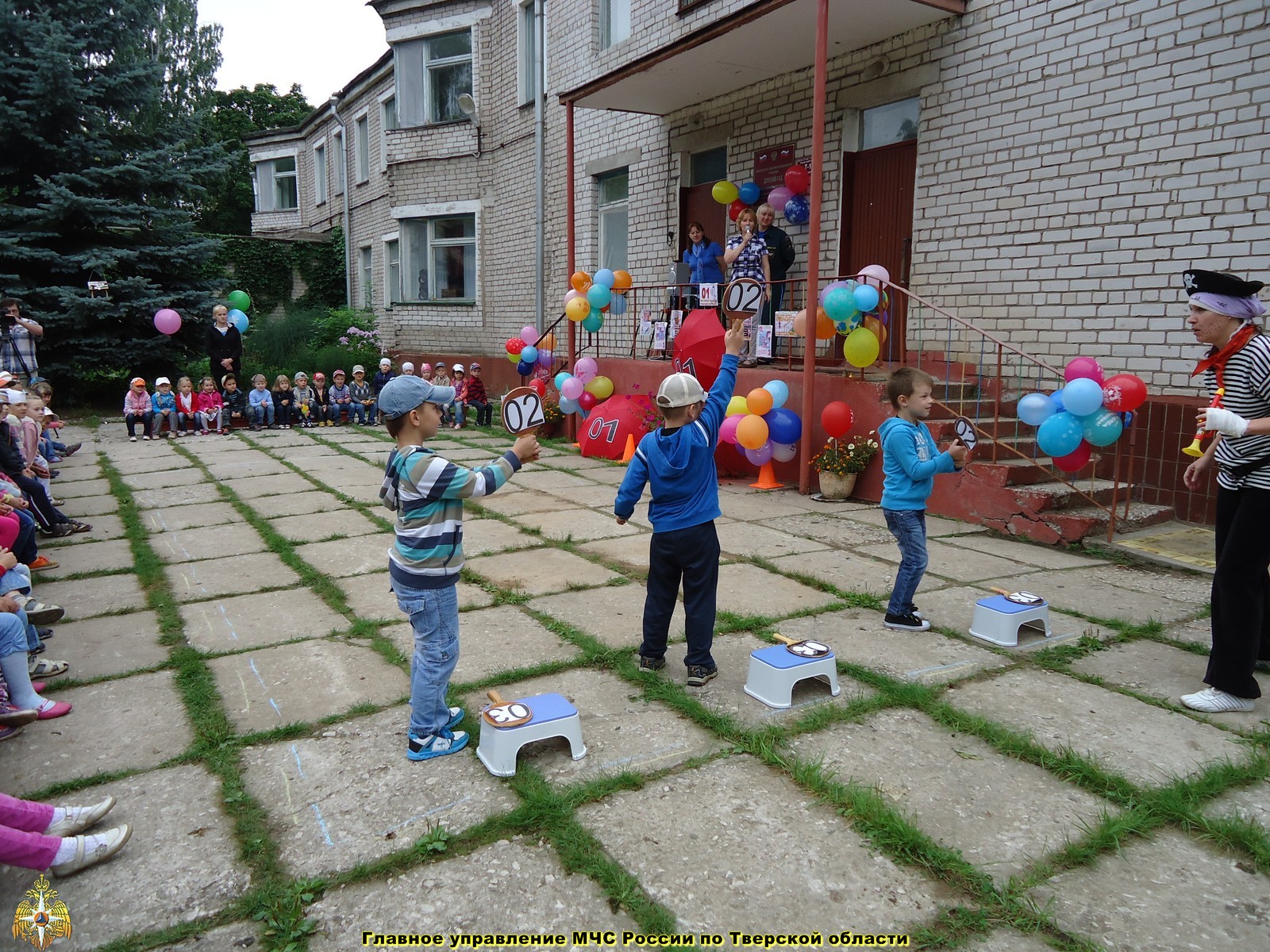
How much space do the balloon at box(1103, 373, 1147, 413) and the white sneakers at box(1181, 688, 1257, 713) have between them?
2649 mm

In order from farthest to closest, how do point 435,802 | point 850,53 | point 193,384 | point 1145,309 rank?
point 193,384
point 850,53
point 1145,309
point 435,802

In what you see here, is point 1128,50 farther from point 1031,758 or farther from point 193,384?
point 193,384

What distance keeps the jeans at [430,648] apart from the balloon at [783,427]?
211 inches

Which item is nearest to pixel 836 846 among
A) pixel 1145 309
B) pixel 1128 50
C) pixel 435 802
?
pixel 435 802

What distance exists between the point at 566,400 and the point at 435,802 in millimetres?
8164

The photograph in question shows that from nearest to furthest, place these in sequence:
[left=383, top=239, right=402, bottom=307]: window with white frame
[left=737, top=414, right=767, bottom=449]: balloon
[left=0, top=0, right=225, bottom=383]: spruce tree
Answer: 1. [left=737, top=414, right=767, bottom=449]: balloon
2. [left=0, top=0, right=225, bottom=383]: spruce tree
3. [left=383, top=239, right=402, bottom=307]: window with white frame

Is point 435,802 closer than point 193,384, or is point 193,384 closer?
point 435,802

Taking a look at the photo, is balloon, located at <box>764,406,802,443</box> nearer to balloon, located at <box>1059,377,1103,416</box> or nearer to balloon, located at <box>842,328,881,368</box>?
balloon, located at <box>842,328,881,368</box>

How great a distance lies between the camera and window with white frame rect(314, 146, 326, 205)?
82.6ft

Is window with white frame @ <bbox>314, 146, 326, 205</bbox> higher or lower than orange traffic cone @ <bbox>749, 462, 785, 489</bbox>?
higher

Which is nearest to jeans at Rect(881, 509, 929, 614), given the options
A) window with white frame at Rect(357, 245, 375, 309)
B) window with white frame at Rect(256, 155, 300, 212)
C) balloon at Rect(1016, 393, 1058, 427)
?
balloon at Rect(1016, 393, 1058, 427)

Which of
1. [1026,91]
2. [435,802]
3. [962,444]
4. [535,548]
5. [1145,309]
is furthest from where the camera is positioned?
[1026,91]

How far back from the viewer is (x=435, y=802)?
268 cm

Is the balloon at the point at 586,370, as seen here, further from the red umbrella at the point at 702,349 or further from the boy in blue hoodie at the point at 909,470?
the boy in blue hoodie at the point at 909,470
